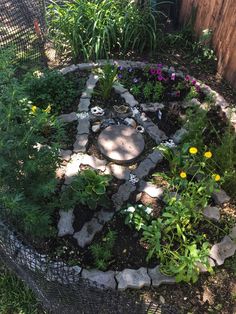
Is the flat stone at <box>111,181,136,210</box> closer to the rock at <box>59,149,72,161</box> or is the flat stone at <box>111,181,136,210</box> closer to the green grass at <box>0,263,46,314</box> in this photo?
the rock at <box>59,149,72,161</box>

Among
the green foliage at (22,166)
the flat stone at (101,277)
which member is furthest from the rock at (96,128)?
the flat stone at (101,277)

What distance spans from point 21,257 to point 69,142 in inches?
62.6

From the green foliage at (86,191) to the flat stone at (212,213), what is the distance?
37.6 inches

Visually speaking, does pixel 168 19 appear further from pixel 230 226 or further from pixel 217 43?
pixel 230 226

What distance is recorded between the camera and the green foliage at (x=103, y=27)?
4.61 metres

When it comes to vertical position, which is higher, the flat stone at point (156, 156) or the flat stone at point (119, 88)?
the flat stone at point (119, 88)

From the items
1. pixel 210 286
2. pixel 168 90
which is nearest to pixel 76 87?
pixel 168 90

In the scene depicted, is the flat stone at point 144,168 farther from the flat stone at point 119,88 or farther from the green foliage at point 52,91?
the green foliage at point 52,91

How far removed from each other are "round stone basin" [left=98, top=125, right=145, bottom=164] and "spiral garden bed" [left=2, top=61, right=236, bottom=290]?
0.03ft

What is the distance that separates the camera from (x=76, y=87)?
4.39m

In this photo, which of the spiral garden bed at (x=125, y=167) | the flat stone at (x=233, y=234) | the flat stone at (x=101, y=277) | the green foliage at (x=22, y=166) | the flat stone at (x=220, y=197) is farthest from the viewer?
the flat stone at (x=220, y=197)

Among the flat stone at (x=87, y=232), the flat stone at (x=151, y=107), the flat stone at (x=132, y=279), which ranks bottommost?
the flat stone at (x=132, y=279)

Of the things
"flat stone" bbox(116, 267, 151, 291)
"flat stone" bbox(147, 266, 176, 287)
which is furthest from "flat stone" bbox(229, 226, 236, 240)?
"flat stone" bbox(116, 267, 151, 291)

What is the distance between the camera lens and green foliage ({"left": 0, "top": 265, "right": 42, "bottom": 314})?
2877mm
